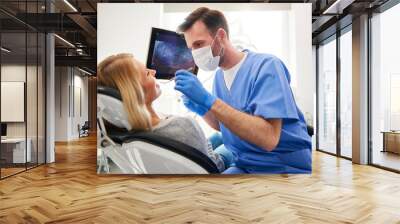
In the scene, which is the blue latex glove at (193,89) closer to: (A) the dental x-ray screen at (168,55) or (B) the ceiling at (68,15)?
(A) the dental x-ray screen at (168,55)

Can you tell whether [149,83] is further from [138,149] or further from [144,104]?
[138,149]

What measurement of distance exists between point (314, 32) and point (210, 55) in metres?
4.66

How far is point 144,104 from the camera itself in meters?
6.01

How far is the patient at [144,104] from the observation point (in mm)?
5977

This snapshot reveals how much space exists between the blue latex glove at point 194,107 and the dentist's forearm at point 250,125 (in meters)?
0.16

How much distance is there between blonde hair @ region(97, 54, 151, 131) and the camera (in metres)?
5.97

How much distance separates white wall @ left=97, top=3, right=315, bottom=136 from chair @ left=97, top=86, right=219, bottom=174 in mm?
556

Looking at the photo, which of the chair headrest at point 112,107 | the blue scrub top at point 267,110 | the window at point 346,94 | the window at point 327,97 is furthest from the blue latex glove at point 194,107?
the window at point 327,97

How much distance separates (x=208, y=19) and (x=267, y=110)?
174 cm

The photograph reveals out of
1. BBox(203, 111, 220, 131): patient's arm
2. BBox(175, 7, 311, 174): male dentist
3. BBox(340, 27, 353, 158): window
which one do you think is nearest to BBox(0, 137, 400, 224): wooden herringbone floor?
BBox(175, 7, 311, 174): male dentist

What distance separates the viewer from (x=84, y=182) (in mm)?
5930

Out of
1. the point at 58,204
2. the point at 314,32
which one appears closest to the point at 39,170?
the point at 58,204

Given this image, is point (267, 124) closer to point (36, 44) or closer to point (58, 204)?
point (58, 204)

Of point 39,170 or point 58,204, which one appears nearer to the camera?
point 58,204
